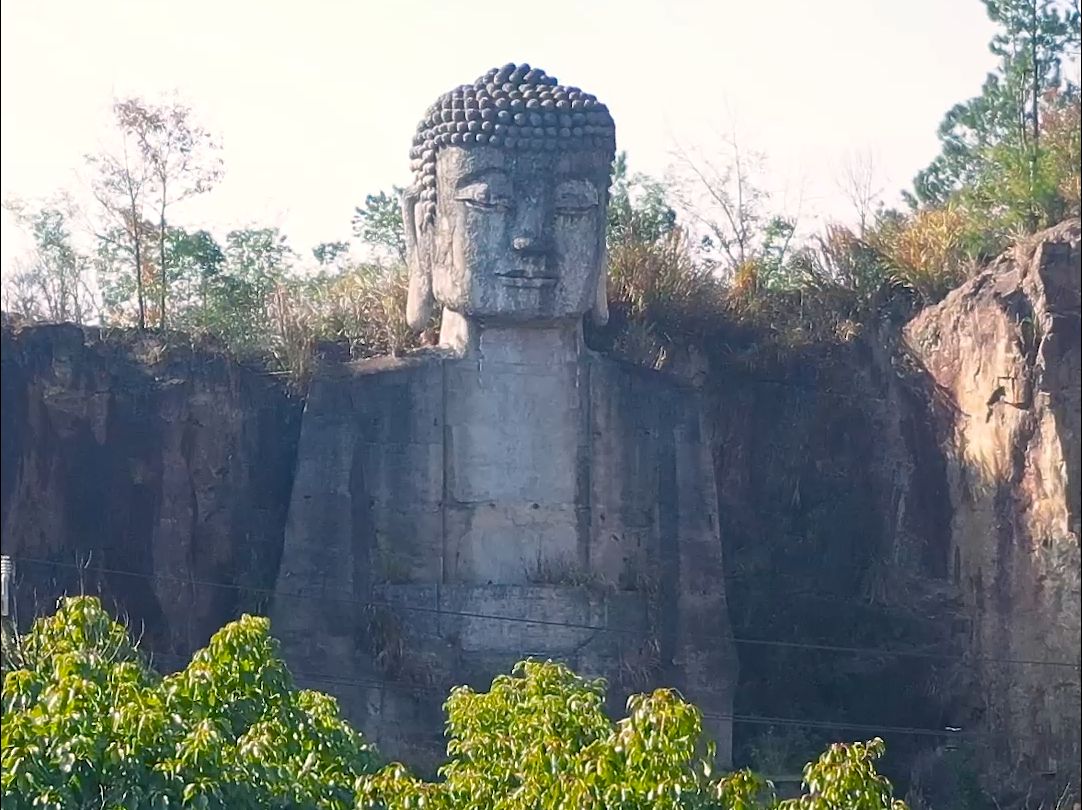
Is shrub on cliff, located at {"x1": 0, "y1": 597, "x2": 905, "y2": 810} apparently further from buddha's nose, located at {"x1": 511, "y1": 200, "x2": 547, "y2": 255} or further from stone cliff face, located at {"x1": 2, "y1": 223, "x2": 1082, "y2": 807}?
buddha's nose, located at {"x1": 511, "y1": 200, "x2": 547, "y2": 255}

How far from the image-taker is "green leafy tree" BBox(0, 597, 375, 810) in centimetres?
1369

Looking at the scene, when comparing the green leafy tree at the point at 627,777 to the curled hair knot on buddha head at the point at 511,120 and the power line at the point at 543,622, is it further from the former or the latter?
the curled hair knot on buddha head at the point at 511,120

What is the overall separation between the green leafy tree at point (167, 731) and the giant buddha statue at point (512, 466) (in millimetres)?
6945

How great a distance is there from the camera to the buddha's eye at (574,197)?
23.3 metres

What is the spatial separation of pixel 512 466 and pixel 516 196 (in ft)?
7.89

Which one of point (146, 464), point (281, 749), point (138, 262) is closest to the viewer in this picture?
point (281, 749)

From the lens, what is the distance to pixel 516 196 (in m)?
23.2

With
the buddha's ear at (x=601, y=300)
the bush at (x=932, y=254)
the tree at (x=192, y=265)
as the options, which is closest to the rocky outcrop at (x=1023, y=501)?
the bush at (x=932, y=254)

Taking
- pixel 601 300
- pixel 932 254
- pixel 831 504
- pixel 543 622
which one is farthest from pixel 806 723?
pixel 932 254

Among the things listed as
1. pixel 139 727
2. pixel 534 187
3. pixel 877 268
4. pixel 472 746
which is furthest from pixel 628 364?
pixel 139 727

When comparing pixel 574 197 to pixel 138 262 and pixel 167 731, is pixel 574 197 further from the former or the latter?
pixel 167 731

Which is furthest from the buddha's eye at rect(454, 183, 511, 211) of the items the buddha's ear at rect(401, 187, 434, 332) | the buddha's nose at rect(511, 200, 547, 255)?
the buddha's ear at rect(401, 187, 434, 332)

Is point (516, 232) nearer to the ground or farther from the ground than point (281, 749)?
farther from the ground

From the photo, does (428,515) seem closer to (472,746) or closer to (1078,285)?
(1078,285)
